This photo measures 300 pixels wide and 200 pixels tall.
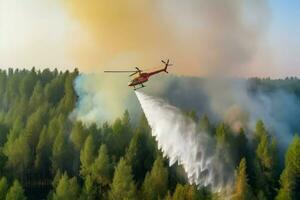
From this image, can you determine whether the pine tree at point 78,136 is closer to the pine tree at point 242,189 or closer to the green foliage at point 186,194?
the green foliage at point 186,194

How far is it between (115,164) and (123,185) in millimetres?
6257

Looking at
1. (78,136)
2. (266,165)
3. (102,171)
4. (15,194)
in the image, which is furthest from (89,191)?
(266,165)

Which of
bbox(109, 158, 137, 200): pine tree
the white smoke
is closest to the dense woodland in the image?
bbox(109, 158, 137, 200): pine tree

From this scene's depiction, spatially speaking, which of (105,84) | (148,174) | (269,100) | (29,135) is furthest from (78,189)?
(269,100)

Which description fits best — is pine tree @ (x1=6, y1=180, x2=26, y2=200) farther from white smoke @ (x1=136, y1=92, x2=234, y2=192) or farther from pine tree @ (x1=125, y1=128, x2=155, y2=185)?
white smoke @ (x1=136, y1=92, x2=234, y2=192)

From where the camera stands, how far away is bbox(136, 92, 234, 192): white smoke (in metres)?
53.2

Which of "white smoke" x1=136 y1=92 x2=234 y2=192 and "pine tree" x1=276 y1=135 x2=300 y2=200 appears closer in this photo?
"white smoke" x1=136 y1=92 x2=234 y2=192

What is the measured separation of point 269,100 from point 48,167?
112ft

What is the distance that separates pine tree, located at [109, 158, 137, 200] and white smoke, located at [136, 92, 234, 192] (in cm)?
432

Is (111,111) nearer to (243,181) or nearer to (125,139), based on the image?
(125,139)

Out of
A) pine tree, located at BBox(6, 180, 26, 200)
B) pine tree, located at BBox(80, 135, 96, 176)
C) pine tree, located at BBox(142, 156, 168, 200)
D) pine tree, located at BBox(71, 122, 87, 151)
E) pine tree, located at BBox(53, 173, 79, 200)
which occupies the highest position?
pine tree, located at BBox(71, 122, 87, 151)

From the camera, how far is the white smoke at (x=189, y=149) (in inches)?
2094

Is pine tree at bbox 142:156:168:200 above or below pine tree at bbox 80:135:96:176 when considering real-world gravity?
below

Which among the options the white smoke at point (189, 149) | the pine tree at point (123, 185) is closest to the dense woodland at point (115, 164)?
the pine tree at point (123, 185)
